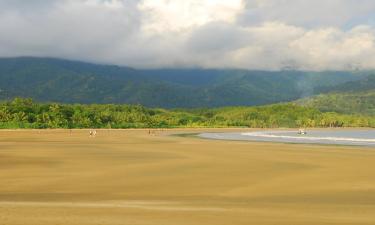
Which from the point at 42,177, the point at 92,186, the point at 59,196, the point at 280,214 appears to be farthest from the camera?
the point at 42,177

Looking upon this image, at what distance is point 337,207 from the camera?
1742 cm

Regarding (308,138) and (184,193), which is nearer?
(184,193)

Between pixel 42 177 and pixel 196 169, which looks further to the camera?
pixel 196 169

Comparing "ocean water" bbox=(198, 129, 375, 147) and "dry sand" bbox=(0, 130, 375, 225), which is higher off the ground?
"ocean water" bbox=(198, 129, 375, 147)

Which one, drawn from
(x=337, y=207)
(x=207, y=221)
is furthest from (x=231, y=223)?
(x=337, y=207)

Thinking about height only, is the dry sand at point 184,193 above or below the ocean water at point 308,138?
below

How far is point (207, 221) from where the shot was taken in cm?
1484

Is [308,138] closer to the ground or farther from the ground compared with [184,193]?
farther from the ground

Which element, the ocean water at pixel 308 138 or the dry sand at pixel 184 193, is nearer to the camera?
the dry sand at pixel 184 193

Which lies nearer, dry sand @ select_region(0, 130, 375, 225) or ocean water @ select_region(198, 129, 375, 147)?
dry sand @ select_region(0, 130, 375, 225)

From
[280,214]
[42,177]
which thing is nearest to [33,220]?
[280,214]

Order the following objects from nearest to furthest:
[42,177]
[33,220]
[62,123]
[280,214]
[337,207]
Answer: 1. [33,220]
2. [280,214]
3. [337,207]
4. [42,177]
5. [62,123]

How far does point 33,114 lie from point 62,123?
9083 mm

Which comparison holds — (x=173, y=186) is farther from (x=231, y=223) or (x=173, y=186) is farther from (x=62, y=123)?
(x=62, y=123)
